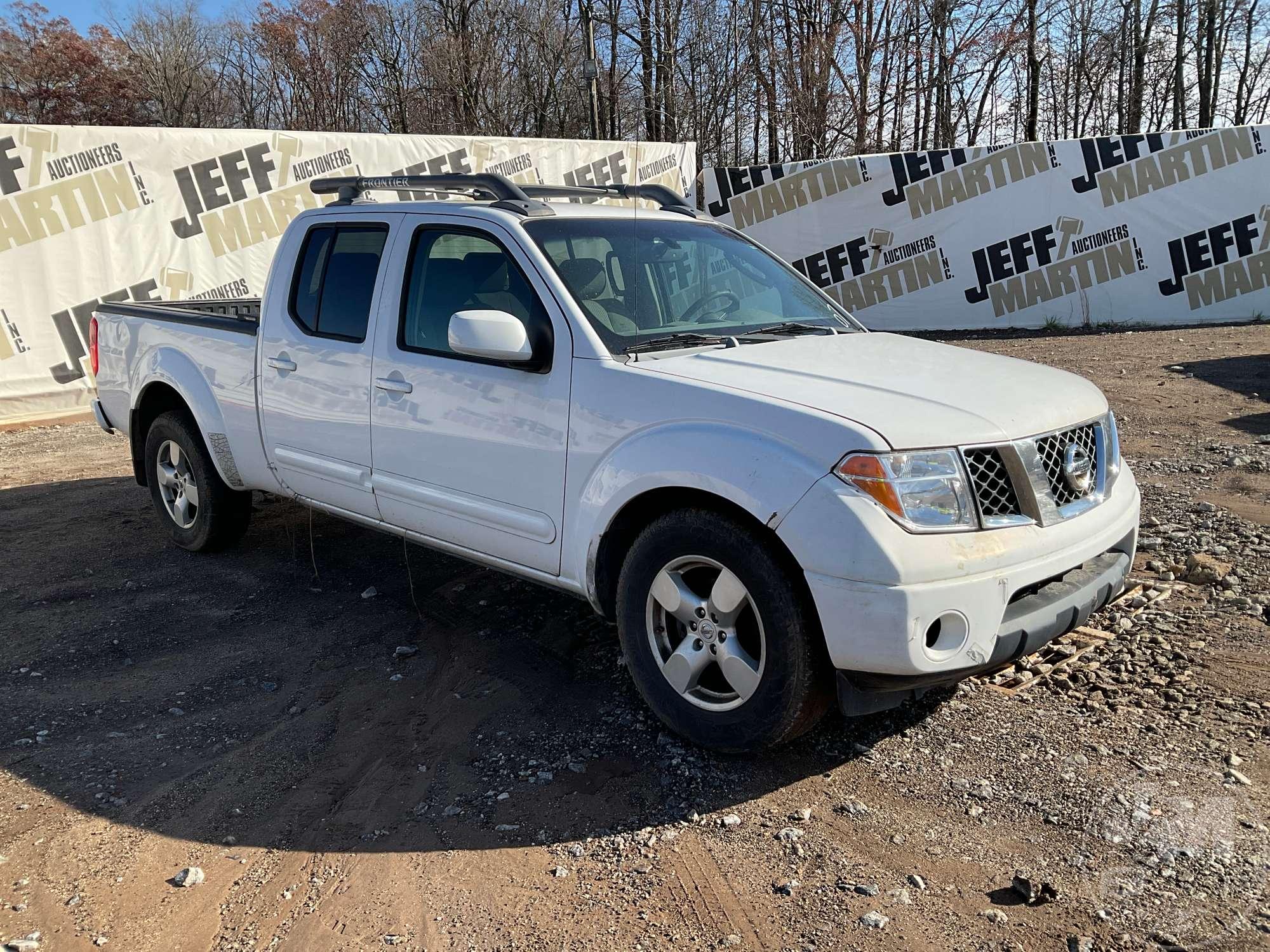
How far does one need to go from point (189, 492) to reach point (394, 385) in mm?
2216

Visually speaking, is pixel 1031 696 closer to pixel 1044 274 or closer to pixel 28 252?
pixel 28 252

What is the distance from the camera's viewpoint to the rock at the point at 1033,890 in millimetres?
2625

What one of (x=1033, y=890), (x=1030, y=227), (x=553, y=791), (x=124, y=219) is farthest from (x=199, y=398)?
(x=1030, y=227)

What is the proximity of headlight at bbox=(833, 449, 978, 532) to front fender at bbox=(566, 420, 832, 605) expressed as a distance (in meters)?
0.10

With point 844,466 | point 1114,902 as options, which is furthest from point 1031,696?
point 844,466

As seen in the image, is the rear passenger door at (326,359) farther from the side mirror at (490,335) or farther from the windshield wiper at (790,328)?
the windshield wiper at (790,328)

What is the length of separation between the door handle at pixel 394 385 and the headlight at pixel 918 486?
6.58 feet

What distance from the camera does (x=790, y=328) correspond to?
13.5ft

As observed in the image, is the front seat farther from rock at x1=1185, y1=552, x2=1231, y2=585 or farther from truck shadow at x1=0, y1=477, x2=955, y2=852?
rock at x1=1185, y1=552, x2=1231, y2=585

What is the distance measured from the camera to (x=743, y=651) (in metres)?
3.20

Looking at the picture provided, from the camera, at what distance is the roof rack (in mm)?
4223

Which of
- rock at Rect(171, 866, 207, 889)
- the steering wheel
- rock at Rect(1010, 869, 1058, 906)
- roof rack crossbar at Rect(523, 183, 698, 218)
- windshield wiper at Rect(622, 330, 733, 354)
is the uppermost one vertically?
roof rack crossbar at Rect(523, 183, 698, 218)

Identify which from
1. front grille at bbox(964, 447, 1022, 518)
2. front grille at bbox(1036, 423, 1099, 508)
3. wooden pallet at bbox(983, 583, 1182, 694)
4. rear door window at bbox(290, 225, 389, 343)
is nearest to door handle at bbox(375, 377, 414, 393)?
rear door window at bbox(290, 225, 389, 343)

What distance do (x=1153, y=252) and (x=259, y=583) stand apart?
14094 millimetres
